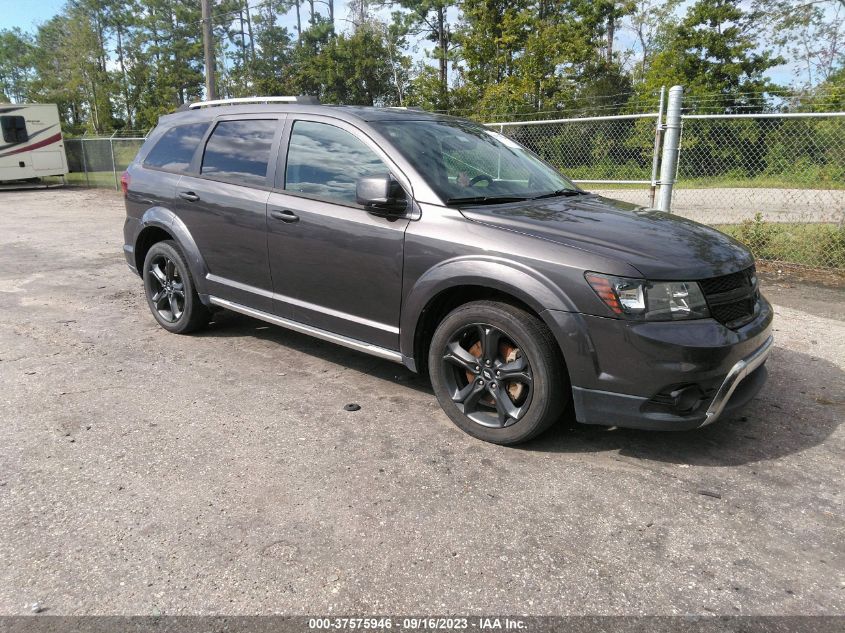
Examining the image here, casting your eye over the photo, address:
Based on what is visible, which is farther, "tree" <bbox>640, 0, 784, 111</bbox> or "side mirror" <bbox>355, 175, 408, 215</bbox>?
"tree" <bbox>640, 0, 784, 111</bbox>

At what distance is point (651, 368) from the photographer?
2.99 meters

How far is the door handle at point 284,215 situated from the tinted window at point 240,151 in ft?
0.98

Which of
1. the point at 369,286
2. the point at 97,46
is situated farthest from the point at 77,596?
the point at 97,46

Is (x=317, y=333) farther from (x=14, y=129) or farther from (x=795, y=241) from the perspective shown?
(x=14, y=129)

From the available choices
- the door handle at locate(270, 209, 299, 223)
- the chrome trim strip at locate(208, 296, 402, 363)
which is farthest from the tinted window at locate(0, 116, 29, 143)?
the door handle at locate(270, 209, 299, 223)

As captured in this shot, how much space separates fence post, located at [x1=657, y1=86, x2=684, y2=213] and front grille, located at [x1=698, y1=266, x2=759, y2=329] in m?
4.50

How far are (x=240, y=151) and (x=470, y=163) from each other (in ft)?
5.80

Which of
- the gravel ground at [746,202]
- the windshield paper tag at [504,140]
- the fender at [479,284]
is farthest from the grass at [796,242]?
the fender at [479,284]

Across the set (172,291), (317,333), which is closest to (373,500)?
(317,333)

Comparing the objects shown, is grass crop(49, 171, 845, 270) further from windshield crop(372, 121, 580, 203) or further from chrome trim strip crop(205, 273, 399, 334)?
chrome trim strip crop(205, 273, 399, 334)

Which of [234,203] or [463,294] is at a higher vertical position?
[234,203]

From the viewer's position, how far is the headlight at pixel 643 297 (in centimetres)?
301

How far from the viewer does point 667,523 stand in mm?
2787

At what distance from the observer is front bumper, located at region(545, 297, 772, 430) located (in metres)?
2.98
